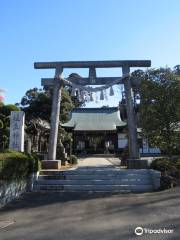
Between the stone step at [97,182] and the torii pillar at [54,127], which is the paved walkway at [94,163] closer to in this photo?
the torii pillar at [54,127]

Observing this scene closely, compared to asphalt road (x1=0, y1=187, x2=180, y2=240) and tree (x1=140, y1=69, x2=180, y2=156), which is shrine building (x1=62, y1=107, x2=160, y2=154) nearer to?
tree (x1=140, y1=69, x2=180, y2=156)

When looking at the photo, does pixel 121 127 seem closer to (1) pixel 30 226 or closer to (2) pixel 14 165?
(2) pixel 14 165

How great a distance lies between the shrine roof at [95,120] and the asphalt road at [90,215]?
32.1m

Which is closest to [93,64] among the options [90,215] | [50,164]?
[50,164]

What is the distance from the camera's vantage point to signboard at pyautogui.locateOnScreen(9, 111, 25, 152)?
1619 centimetres

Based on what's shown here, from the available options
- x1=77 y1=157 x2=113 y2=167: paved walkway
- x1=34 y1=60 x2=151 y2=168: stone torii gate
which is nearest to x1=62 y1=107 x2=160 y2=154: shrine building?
x1=77 y1=157 x2=113 y2=167: paved walkway

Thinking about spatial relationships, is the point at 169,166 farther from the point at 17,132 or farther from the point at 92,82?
→ the point at 92,82

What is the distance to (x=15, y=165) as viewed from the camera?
1265 centimetres

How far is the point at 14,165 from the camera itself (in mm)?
12547

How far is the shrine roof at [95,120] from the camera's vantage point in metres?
45.4

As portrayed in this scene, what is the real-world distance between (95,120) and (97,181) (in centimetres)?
3355

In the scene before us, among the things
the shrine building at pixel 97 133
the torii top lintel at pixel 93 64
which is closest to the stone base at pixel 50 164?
the torii top lintel at pixel 93 64

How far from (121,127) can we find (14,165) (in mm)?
33648

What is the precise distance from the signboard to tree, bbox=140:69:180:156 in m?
5.71
